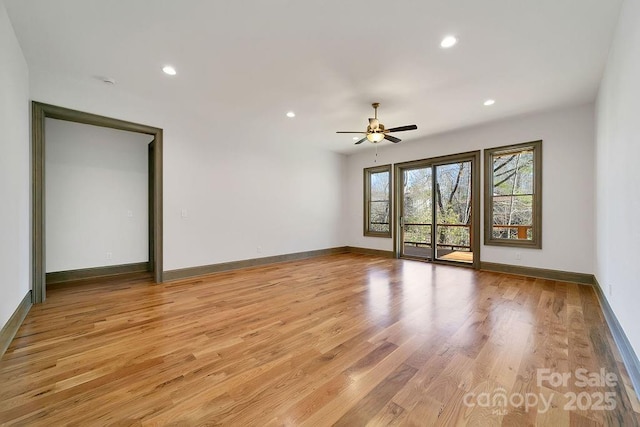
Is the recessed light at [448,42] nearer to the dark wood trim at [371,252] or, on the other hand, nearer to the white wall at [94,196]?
the dark wood trim at [371,252]

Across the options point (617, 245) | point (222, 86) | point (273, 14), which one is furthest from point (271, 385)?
point (222, 86)

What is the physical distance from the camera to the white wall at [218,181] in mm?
3838

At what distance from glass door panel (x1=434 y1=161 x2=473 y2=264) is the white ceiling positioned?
5.70 ft

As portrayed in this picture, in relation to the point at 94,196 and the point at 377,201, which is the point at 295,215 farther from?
the point at 94,196

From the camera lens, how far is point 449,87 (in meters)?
3.65

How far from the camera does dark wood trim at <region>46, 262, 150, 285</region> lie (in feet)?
13.6

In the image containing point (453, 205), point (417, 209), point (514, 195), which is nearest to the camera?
point (514, 195)

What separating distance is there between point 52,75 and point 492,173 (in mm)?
7204

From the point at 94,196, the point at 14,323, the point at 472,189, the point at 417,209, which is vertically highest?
the point at 472,189

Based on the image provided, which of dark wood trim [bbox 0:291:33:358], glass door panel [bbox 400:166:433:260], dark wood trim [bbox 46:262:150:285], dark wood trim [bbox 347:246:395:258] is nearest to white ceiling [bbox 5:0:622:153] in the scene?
glass door panel [bbox 400:166:433:260]

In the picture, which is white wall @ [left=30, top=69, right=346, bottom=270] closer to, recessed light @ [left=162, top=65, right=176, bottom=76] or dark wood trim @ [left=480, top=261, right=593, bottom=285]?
recessed light @ [left=162, top=65, right=176, bottom=76]

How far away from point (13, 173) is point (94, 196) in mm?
2210

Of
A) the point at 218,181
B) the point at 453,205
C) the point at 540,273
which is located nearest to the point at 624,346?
the point at 540,273

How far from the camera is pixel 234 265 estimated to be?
5246 millimetres
